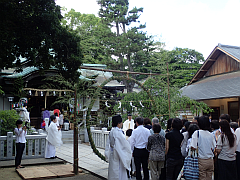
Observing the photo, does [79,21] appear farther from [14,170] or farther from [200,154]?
[200,154]

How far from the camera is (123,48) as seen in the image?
2481 centimetres

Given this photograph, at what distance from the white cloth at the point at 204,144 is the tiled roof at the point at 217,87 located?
8700 mm

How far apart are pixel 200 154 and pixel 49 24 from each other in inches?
195

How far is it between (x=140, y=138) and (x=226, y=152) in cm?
208

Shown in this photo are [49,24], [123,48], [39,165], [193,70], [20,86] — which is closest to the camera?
[49,24]

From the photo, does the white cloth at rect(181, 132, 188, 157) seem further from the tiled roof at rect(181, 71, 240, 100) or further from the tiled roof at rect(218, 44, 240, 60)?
the tiled roof at rect(218, 44, 240, 60)

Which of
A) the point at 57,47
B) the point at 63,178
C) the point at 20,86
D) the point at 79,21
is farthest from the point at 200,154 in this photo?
the point at 79,21

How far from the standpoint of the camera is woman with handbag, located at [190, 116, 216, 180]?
202 inches

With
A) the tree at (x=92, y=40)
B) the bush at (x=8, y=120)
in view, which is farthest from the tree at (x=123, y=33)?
the bush at (x=8, y=120)

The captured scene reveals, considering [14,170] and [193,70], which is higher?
[193,70]

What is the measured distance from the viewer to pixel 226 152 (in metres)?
5.47

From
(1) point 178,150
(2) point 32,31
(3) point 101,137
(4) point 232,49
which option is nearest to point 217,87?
(4) point 232,49

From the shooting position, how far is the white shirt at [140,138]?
6.35 meters

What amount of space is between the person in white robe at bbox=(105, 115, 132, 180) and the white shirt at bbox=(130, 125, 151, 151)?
0.63 meters
